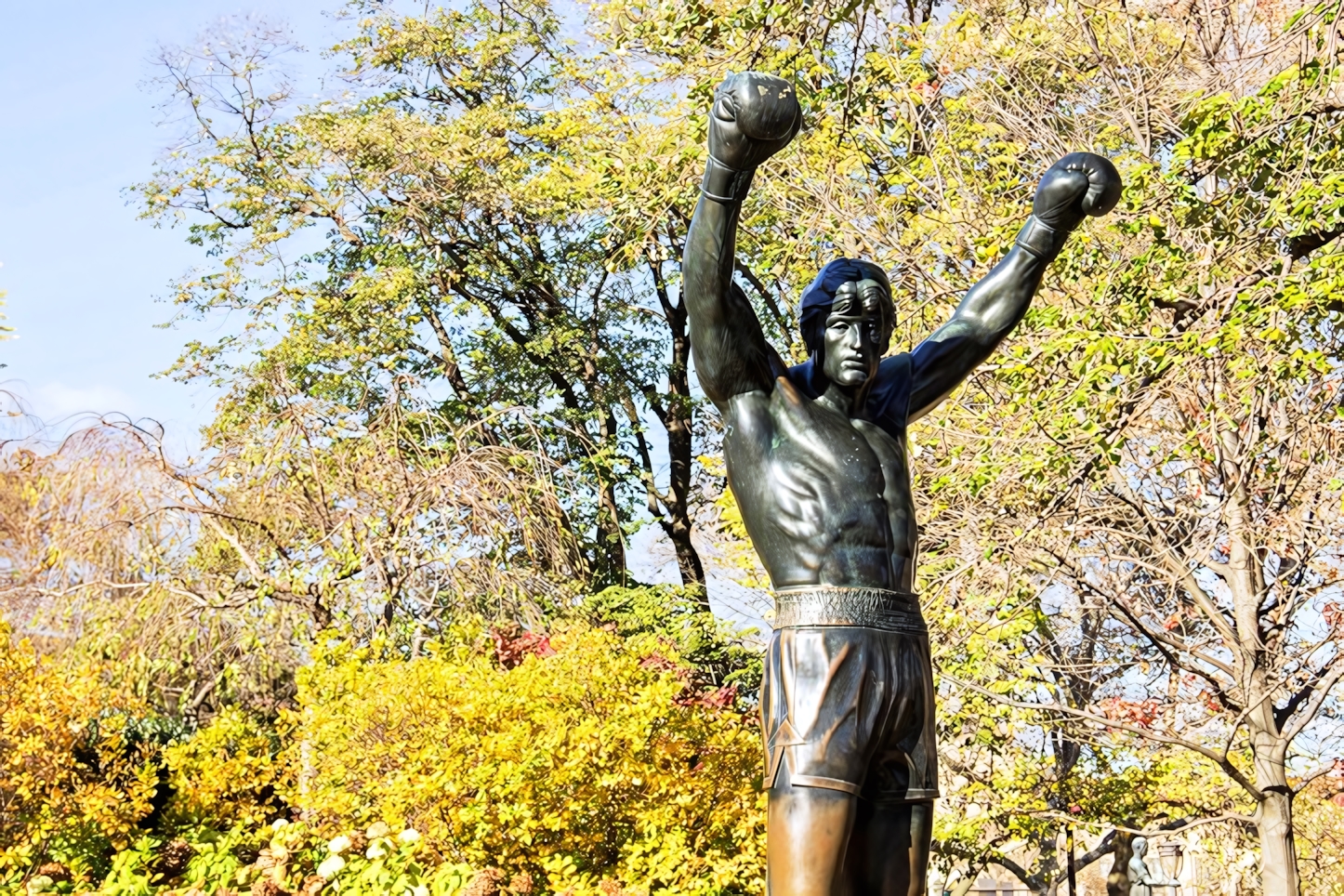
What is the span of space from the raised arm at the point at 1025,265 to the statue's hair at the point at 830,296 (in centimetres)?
28

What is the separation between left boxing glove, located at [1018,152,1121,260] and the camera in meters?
3.66

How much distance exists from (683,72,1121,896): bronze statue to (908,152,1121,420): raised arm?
27 centimetres

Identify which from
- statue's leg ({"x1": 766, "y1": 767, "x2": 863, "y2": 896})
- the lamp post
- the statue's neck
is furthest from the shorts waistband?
the lamp post

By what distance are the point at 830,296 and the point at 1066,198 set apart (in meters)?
0.76

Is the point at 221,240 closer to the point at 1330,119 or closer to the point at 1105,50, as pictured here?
the point at 1105,50

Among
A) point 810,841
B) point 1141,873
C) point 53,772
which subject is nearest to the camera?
point 810,841

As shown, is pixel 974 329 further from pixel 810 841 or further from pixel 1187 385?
pixel 1187 385

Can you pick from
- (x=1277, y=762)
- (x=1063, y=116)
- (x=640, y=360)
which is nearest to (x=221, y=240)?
(x=640, y=360)

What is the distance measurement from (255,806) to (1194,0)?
864 cm

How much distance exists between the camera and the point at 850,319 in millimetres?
3330

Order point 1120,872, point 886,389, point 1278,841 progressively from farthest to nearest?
point 1120,872
point 1278,841
point 886,389

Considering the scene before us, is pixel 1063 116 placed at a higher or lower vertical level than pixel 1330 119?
higher

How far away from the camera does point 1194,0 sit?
924cm

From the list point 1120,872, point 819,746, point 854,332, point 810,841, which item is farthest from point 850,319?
point 1120,872
